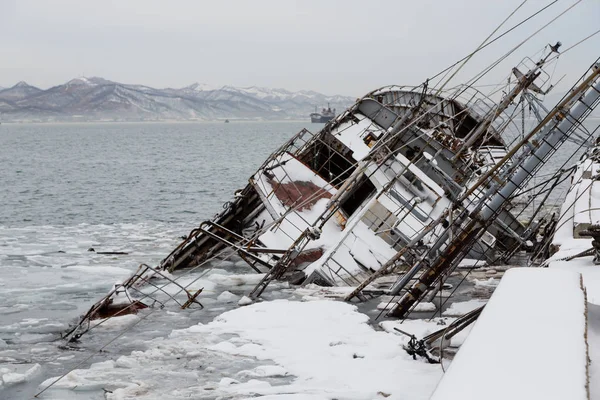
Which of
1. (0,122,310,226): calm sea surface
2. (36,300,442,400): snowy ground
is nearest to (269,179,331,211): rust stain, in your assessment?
(36,300,442,400): snowy ground

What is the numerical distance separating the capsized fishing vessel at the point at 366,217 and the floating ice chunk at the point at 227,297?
1.58ft

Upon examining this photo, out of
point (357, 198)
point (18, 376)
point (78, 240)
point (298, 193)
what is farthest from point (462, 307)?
point (78, 240)

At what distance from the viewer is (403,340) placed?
991 centimetres

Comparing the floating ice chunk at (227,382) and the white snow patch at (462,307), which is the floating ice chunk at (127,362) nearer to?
the floating ice chunk at (227,382)

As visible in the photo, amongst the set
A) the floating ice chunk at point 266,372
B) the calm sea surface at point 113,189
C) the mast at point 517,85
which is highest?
the mast at point 517,85

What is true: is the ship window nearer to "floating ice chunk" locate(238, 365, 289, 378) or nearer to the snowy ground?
the snowy ground

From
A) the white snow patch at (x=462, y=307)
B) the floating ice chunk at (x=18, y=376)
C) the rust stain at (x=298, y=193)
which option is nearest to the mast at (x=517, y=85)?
the rust stain at (x=298, y=193)

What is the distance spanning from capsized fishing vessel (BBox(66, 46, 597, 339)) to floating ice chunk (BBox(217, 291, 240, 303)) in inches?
19.0

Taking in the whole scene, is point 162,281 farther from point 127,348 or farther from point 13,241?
point 13,241

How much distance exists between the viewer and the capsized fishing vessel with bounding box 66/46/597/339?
1290 cm

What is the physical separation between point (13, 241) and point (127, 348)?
538 inches

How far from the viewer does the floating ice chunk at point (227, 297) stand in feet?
45.2

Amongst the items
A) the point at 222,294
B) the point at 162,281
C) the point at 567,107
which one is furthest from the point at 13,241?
the point at 567,107

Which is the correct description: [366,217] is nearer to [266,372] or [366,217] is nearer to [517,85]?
[517,85]
